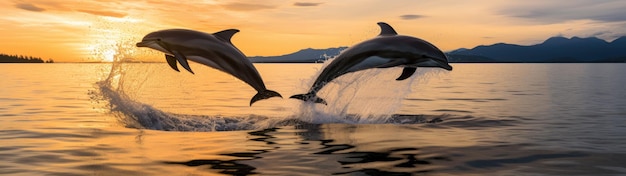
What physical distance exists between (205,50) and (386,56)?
4.58 metres

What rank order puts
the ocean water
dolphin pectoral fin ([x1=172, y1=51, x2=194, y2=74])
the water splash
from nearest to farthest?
the ocean water → dolphin pectoral fin ([x1=172, y1=51, x2=194, y2=74]) → the water splash

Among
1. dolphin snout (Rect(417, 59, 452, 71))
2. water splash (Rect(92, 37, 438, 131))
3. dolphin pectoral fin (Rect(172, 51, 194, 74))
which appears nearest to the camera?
dolphin pectoral fin (Rect(172, 51, 194, 74))

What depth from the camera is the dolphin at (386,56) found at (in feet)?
51.8

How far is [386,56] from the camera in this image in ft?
52.6

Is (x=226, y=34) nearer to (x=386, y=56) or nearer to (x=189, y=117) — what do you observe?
(x=386, y=56)

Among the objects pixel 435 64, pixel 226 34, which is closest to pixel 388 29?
pixel 435 64

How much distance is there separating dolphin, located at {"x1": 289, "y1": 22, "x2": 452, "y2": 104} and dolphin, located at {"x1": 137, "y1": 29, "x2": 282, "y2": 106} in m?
1.79

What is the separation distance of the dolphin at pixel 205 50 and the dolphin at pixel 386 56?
70.4 inches

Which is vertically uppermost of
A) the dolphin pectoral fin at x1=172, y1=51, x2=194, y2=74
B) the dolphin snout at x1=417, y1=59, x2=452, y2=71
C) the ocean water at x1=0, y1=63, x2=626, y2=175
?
the dolphin pectoral fin at x1=172, y1=51, x2=194, y2=74

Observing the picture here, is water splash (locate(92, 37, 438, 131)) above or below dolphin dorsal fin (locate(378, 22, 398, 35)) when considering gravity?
below

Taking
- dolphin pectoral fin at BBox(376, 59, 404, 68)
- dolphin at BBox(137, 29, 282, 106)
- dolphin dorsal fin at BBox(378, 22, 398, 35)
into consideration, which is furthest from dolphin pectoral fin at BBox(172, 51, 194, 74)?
dolphin dorsal fin at BBox(378, 22, 398, 35)

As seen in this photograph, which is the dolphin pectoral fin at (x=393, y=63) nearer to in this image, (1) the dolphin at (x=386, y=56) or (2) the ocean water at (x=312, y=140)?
(1) the dolphin at (x=386, y=56)

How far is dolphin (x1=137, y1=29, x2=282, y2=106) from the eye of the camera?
15430 mm

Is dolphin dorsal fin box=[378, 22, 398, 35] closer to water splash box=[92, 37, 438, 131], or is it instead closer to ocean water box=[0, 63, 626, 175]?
ocean water box=[0, 63, 626, 175]
